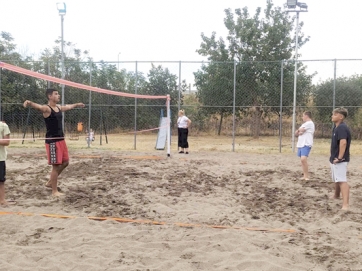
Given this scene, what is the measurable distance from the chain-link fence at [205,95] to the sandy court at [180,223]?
8.61m

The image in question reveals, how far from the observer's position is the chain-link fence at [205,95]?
16.5 meters

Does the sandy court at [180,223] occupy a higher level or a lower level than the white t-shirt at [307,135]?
lower

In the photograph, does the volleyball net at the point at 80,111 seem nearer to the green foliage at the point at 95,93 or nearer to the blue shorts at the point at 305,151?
the green foliage at the point at 95,93

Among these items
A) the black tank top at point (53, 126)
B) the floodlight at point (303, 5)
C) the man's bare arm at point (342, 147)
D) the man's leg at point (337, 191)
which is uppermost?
the floodlight at point (303, 5)

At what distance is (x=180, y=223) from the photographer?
4.85 meters

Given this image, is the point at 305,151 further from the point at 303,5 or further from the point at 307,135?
the point at 303,5

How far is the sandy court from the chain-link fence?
28.2 ft

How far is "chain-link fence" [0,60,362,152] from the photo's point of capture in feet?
54.1

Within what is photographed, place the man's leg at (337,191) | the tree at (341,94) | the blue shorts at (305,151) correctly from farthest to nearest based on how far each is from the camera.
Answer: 1. the tree at (341,94)
2. the blue shorts at (305,151)
3. the man's leg at (337,191)

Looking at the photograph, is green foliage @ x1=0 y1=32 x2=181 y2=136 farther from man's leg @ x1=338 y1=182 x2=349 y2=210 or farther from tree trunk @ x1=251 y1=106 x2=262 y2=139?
man's leg @ x1=338 y1=182 x2=349 y2=210

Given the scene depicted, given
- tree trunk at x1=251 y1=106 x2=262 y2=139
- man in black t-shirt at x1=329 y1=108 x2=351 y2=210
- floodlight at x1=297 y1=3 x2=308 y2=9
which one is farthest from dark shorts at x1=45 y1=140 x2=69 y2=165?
tree trunk at x1=251 y1=106 x2=262 y2=139

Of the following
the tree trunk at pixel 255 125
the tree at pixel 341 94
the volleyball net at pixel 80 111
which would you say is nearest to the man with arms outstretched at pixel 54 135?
the volleyball net at pixel 80 111

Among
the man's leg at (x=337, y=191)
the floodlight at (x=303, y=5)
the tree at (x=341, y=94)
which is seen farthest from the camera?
the tree at (x=341, y=94)

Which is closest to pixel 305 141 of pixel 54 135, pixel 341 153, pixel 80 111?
pixel 341 153
